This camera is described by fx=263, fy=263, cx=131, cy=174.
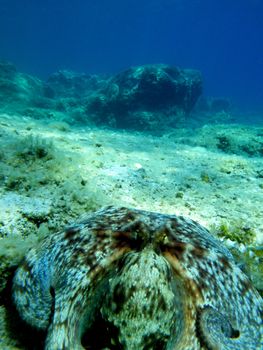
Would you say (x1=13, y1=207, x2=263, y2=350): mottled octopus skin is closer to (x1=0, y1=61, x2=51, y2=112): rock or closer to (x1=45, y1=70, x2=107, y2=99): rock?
(x1=0, y1=61, x2=51, y2=112): rock

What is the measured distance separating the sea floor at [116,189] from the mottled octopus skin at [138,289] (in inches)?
22.0

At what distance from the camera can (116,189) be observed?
15.2 feet

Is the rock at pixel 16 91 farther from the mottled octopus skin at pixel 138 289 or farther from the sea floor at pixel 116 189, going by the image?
the mottled octopus skin at pixel 138 289

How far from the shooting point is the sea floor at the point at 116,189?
10.2 ft

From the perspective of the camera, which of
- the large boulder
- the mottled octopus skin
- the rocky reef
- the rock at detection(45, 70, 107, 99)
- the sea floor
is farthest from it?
the rock at detection(45, 70, 107, 99)

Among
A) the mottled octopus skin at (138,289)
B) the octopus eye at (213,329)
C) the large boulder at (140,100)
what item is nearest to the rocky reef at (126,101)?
the large boulder at (140,100)

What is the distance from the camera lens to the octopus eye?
165 centimetres

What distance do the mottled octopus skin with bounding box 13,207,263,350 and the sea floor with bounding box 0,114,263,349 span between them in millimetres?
559

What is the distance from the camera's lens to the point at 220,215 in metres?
4.15

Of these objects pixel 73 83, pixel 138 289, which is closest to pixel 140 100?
pixel 73 83

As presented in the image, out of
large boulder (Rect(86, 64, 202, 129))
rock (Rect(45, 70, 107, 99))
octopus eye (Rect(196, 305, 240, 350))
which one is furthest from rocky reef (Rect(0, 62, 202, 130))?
octopus eye (Rect(196, 305, 240, 350))

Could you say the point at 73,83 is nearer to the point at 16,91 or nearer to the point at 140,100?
the point at 16,91

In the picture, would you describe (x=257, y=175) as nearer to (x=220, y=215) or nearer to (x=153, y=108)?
(x=220, y=215)

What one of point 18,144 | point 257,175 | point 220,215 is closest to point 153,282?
point 220,215
